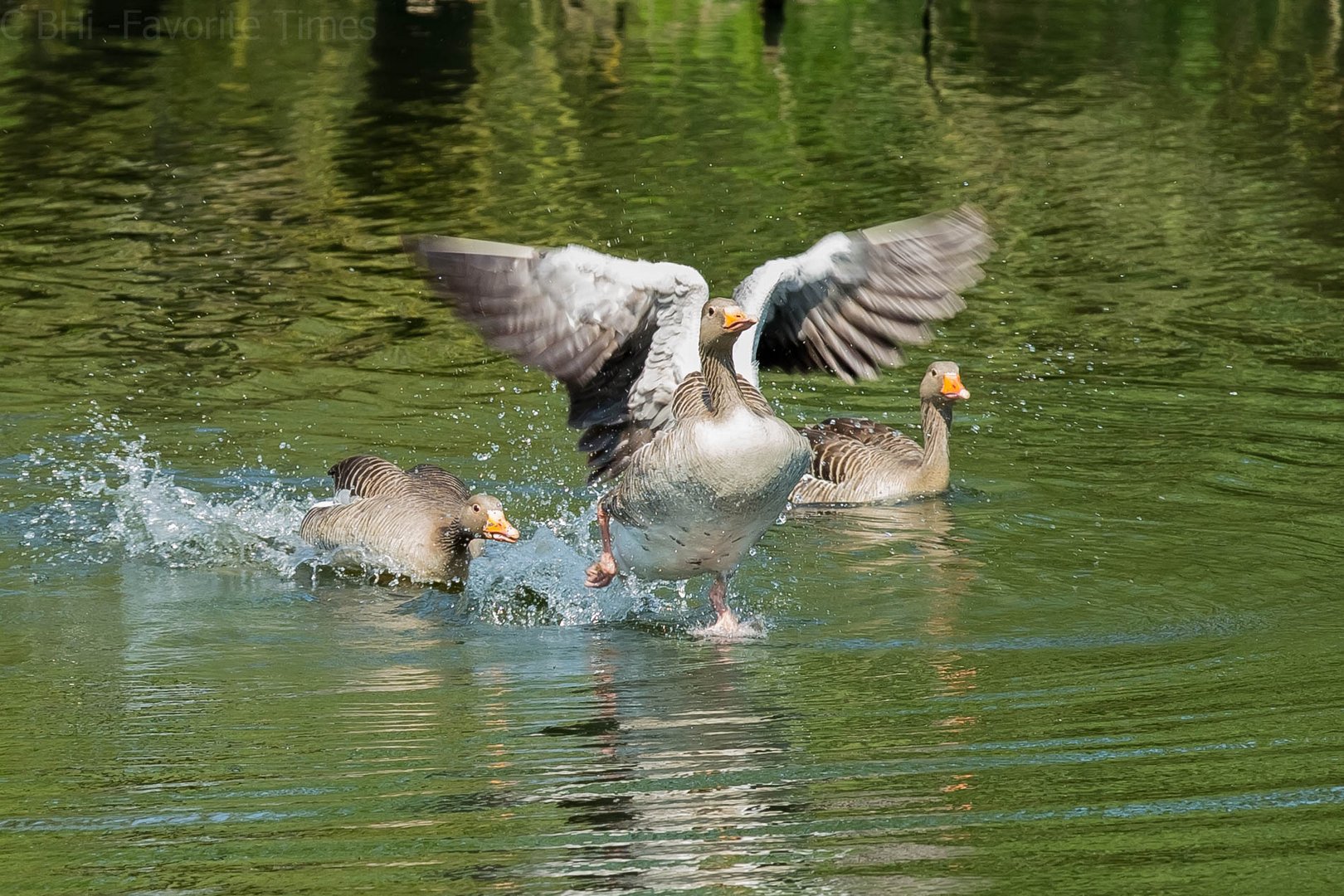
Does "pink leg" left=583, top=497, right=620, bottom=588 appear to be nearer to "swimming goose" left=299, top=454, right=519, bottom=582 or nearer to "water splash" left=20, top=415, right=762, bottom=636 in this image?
"water splash" left=20, top=415, right=762, bottom=636

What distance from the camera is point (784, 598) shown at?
10344mm

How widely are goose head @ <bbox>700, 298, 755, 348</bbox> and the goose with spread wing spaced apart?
0.02 m

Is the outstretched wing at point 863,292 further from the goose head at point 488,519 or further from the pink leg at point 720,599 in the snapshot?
the goose head at point 488,519

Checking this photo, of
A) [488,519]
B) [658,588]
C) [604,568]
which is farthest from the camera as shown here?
[658,588]

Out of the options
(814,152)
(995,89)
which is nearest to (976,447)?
(814,152)

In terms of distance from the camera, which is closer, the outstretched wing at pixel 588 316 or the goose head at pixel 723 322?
the goose head at pixel 723 322

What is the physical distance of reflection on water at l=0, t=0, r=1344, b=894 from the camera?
6.55 meters

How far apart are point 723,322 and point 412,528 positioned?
2.91 m

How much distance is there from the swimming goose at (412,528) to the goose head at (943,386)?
11.7 feet

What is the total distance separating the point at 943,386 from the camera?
13.1m

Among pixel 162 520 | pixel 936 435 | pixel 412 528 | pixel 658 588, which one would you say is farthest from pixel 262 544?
pixel 936 435

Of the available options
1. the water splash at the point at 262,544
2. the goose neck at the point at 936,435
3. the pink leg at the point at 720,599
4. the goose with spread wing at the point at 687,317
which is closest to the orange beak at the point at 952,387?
the goose neck at the point at 936,435

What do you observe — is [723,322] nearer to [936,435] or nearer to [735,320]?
[735,320]

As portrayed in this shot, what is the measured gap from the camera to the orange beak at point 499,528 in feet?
34.6
